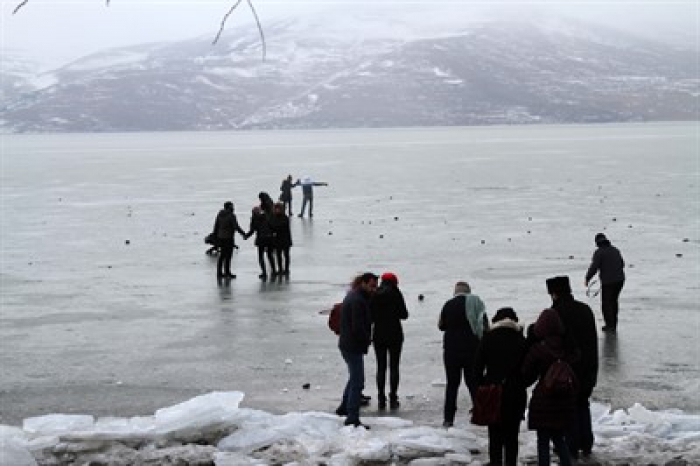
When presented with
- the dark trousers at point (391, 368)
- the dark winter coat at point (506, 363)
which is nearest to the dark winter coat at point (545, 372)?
the dark winter coat at point (506, 363)

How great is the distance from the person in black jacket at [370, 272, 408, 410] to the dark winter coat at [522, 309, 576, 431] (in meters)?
2.87

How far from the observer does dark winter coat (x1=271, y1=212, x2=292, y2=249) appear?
21609mm

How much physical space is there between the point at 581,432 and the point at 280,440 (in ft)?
8.85

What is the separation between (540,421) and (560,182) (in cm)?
4283

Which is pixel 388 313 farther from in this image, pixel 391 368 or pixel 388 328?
pixel 391 368

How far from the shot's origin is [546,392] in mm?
8938

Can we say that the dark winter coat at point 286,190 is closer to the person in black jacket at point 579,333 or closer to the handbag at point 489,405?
the person in black jacket at point 579,333

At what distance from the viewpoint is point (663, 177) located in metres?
53.8

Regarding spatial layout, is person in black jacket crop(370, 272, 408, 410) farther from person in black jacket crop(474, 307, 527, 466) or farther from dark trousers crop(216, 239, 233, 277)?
dark trousers crop(216, 239, 233, 277)

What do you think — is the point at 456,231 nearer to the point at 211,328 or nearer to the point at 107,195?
the point at 211,328

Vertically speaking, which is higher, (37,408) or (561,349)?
(561,349)

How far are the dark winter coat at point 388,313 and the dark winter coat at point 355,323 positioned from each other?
2.22 ft

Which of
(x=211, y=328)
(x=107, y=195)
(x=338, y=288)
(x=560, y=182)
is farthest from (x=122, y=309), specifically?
(x=560, y=182)

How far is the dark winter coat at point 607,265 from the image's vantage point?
16.0m
